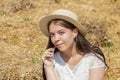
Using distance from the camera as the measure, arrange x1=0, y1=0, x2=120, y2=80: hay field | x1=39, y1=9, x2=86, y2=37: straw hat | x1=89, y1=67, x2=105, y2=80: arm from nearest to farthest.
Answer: x1=39, y1=9, x2=86, y2=37: straw hat < x1=89, y1=67, x2=105, y2=80: arm < x1=0, y1=0, x2=120, y2=80: hay field

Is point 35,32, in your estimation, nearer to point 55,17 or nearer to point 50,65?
point 50,65

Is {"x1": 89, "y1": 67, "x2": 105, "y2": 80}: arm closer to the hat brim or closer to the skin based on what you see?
the skin

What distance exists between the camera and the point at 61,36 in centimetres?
349

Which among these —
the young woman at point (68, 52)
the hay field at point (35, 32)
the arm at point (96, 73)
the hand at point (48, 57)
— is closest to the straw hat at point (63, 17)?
the young woman at point (68, 52)

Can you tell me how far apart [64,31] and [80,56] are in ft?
1.00

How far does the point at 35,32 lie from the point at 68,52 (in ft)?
9.94

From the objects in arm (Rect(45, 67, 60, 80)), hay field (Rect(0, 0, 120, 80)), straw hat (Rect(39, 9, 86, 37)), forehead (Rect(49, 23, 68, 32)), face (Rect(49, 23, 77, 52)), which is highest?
straw hat (Rect(39, 9, 86, 37))

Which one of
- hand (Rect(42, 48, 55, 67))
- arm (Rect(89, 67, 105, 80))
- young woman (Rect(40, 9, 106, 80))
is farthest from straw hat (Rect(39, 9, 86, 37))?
arm (Rect(89, 67, 105, 80))

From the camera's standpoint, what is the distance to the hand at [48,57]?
11.8 ft

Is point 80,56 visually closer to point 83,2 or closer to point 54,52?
point 54,52

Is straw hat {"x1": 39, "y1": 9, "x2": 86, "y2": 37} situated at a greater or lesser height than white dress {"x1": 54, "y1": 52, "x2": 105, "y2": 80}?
greater

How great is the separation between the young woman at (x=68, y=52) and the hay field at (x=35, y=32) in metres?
1.23

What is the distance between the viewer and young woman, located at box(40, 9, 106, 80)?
3492mm

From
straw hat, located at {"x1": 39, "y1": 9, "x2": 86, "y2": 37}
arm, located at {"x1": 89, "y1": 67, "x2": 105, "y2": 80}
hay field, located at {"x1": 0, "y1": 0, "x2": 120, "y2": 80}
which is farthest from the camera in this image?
hay field, located at {"x1": 0, "y1": 0, "x2": 120, "y2": 80}
